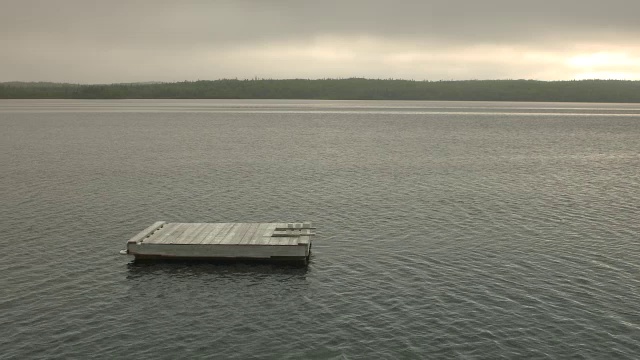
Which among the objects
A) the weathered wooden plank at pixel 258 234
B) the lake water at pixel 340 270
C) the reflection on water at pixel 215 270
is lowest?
the reflection on water at pixel 215 270

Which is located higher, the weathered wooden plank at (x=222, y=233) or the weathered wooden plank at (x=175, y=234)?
the weathered wooden plank at (x=222, y=233)

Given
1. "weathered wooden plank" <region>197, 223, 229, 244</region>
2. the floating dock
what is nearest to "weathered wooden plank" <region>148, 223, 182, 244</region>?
the floating dock

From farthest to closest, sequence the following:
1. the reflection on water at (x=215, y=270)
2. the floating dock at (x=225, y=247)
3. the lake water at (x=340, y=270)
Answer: the floating dock at (x=225, y=247) < the reflection on water at (x=215, y=270) < the lake water at (x=340, y=270)

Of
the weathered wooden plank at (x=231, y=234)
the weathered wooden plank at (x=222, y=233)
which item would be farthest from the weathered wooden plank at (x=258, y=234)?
the weathered wooden plank at (x=222, y=233)

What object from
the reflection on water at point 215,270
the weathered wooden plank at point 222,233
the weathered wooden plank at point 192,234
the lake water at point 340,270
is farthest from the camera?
the weathered wooden plank at point 192,234

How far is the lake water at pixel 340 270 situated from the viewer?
21.5 m

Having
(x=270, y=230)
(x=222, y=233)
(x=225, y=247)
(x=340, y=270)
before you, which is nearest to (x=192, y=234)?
(x=222, y=233)

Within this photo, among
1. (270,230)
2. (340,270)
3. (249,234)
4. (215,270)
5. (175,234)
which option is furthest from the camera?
(270,230)

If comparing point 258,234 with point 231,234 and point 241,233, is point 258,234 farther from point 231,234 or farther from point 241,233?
point 231,234

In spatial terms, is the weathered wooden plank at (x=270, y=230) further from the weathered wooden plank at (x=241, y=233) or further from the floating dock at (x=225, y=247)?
the weathered wooden plank at (x=241, y=233)

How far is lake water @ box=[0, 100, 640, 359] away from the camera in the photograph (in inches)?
846

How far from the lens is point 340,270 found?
1168 inches

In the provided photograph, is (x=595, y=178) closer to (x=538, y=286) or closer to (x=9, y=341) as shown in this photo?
(x=538, y=286)

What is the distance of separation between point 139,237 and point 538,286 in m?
22.9
